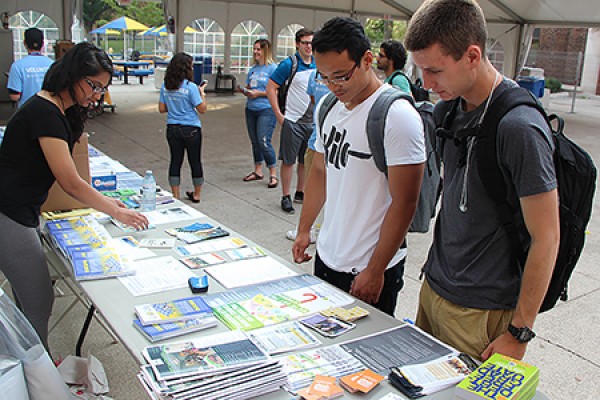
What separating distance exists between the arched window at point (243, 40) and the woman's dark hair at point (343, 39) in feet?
50.0

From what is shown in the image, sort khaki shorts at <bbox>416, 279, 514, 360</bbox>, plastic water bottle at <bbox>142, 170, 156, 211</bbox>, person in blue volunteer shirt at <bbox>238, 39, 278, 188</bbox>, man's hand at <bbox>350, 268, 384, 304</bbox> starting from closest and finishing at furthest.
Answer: khaki shorts at <bbox>416, 279, 514, 360</bbox>
man's hand at <bbox>350, 268, 384, 304</bbox>
plastic water bottle at <bbox>142, 170, 156, 211</bbox>
person in blue volunteer shirt at <bbox>238, 39, 278, 188</bbox>

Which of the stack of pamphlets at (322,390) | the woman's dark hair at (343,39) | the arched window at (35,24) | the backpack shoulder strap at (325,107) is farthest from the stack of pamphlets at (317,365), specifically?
the arched window at (35,24)

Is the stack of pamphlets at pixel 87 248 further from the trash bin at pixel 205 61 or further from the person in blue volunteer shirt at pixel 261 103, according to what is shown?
the trash bin at pixel 205 61

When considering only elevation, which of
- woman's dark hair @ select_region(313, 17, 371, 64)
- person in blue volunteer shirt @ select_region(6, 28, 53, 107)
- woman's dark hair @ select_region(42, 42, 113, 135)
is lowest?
person in blue volunteer shirt @ select_region(6, 28, 53, 107)

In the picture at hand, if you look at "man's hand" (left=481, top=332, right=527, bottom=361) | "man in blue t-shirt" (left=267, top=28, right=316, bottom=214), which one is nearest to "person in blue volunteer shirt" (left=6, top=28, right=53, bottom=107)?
"man in blue t-shirt" (left=267, top=28, right=316, bottom=214)

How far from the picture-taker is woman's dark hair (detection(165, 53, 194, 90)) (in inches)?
222

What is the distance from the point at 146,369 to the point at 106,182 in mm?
2293

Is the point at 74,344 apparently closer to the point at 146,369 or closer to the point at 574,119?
the point at 146,369

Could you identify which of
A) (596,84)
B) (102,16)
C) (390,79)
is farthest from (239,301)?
(102,16)

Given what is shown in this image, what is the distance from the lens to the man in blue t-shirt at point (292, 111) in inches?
230

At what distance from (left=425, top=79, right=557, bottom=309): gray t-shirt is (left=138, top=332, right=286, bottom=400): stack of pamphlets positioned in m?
0.65

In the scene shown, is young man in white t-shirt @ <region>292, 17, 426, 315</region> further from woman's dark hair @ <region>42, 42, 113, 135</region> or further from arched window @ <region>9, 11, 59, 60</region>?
arched window @ <region>9, 11, 59, 60</region>

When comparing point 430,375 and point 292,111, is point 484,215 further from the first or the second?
point 292,111

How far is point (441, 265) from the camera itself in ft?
6.17
